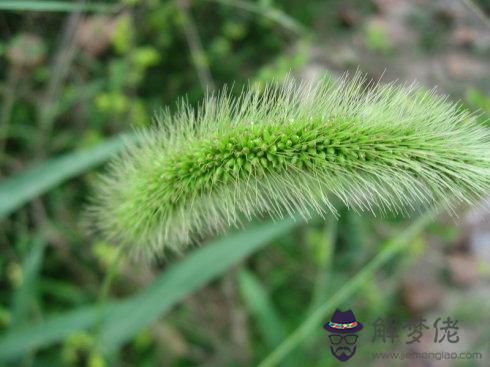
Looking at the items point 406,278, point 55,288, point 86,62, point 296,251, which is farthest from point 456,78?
point 55,288

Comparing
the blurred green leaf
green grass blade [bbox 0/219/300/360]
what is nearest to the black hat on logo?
green grass blade [bbox 0/219/300/360]

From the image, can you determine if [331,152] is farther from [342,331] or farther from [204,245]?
[204,245]

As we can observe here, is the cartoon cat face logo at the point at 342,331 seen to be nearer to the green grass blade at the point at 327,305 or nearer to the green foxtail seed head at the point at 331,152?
the green grass blade at the point at 327,305

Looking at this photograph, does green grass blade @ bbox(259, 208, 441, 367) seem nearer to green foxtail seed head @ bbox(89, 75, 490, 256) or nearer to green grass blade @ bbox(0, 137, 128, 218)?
green foxtail seed head @ bbox(89, 75, 490, 256)

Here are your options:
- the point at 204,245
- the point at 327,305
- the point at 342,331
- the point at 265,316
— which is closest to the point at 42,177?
the point at 204,245

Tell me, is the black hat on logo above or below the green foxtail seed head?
below

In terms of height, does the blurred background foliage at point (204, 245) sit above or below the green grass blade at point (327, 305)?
above

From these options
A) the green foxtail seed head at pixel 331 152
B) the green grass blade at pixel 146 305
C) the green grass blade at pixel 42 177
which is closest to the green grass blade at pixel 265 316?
the green grass blade at pixel 146 305
